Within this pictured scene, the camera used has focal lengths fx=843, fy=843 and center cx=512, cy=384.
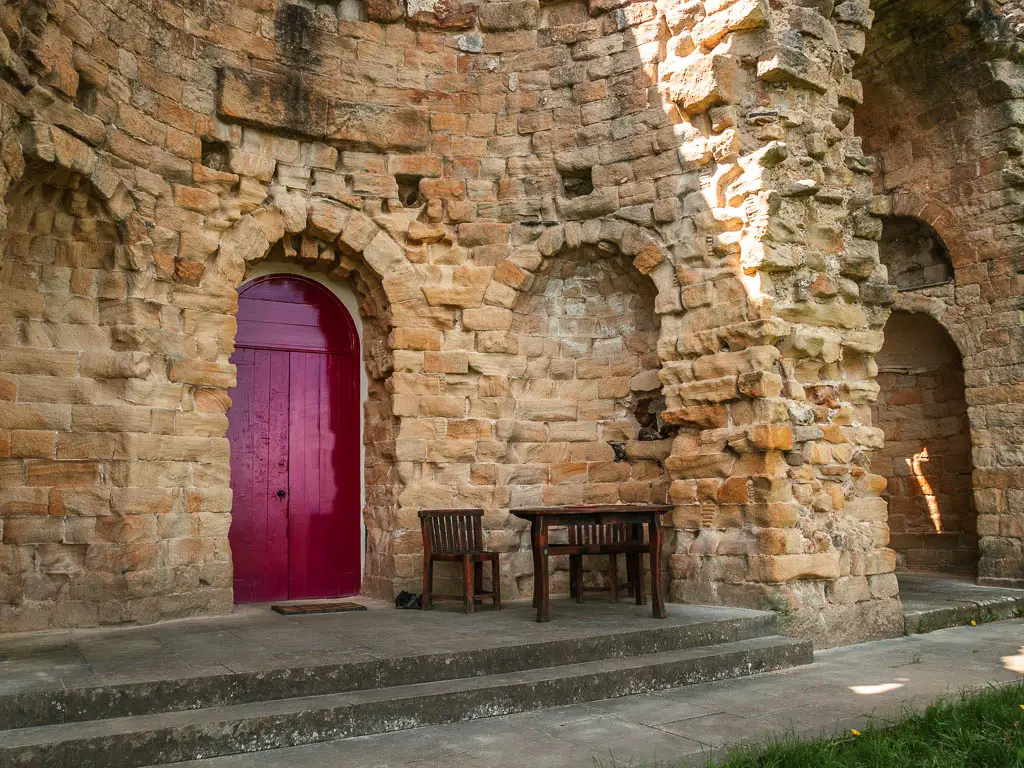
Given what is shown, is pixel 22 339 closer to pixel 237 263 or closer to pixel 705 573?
pixel 237 263

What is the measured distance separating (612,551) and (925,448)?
5.36 meters

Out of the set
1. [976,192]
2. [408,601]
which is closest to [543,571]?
[408,601]

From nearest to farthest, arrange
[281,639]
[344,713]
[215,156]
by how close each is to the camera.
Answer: [344,713], [281,639], [215,156]

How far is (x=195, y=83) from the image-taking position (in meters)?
6.18

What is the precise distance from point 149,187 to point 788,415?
15.5 ft

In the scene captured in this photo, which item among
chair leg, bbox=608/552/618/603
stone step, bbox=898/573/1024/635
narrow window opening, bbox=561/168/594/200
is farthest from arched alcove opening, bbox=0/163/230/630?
stone step, bbox=898/573/1024/635

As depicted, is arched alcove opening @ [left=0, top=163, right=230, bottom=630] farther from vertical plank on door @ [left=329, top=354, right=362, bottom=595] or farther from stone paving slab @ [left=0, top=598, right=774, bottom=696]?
vertical plank on door @ [left=329, top=354, right=362, bottom=595]

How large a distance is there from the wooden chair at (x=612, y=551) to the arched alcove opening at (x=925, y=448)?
4398 millimetres

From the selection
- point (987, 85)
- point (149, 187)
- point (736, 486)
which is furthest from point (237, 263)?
point (987, 85)

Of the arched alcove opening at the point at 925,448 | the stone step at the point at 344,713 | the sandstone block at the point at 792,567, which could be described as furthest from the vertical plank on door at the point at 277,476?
the arched alcove opening at the point at 925,448

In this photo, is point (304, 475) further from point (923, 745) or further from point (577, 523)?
point (923, 745)

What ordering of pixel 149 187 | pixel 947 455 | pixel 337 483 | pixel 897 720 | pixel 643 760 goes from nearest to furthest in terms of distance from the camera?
1. pixel 643 760
2. pixel 897 720
3. pixel 149 187
4. pixel 337 483
5. pixel 947 455

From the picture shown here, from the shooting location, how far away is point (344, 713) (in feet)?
12.2

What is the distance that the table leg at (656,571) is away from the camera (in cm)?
539
